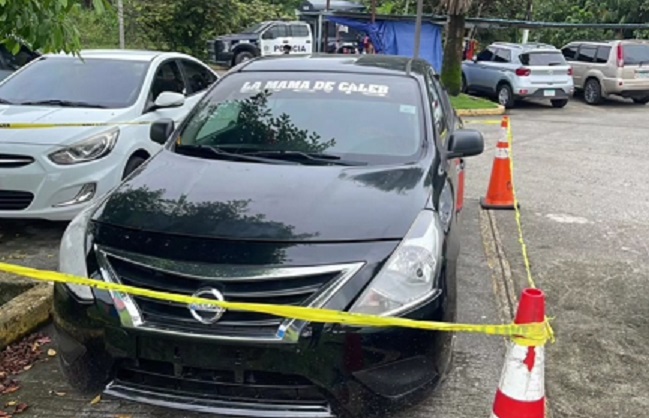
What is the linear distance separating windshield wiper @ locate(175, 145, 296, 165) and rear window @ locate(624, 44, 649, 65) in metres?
17.0

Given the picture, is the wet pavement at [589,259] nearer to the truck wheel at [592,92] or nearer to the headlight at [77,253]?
the headlight at [77,253]

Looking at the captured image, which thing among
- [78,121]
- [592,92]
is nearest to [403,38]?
[592,92]

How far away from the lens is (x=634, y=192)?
8344 millimetres

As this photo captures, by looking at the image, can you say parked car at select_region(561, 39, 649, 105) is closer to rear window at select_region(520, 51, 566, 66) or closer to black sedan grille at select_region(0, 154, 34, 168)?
rear window at select_region(520, 51, 566, 66)

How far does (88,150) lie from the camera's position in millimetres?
5605

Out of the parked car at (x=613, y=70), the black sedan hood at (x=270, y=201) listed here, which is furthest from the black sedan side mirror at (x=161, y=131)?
the parked car at (x=613, y=70)

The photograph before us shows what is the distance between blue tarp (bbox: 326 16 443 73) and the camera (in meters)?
20.7

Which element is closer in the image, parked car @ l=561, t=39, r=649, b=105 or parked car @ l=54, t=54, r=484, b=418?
parked car @ l=54, t=54, r=484, b=418

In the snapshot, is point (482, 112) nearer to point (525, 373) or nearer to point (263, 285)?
point (263, 285)

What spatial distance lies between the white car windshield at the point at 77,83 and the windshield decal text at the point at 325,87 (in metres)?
2.26

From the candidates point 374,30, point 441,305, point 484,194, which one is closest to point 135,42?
point 374,30

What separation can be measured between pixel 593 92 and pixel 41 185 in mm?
17385

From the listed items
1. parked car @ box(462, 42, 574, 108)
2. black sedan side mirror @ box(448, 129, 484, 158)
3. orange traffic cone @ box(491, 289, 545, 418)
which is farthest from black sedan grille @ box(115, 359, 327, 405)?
parked car @ box(462, 42, 574, 108)


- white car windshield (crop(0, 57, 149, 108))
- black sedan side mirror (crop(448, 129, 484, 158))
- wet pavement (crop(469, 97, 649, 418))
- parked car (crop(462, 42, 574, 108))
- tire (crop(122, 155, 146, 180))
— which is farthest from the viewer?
parked car (crop(462, 42, 574, 108))
